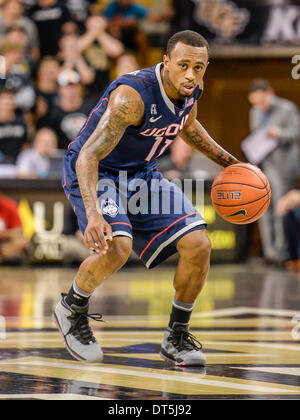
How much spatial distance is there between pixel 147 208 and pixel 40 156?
640cm

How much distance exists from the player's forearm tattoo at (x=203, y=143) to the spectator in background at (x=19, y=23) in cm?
787

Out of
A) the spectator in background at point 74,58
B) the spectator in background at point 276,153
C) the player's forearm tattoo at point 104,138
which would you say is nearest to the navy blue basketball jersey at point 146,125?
the player's forearm tattoo at point 104,138

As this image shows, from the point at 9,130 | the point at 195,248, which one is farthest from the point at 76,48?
the point at 195,248

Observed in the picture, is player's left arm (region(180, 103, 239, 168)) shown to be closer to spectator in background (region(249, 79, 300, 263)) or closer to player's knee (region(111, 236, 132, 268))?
player's knee (region(111, 236, 132, 268))

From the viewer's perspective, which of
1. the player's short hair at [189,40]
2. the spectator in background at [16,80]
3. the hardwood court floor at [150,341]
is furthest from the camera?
the spectator in background at [16,80]

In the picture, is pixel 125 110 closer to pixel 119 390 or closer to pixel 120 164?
pixel 120 164

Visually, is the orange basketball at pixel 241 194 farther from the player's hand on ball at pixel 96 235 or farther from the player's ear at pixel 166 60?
the player's hand on ball at pixel 96 235

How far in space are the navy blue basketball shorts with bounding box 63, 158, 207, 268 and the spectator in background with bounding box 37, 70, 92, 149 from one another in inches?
272

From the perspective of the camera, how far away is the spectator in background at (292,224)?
35.6ft

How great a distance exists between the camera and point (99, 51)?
1272 centimetres

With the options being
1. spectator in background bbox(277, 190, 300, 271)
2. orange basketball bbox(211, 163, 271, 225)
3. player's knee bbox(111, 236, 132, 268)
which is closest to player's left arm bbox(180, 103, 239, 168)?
orange basketball bbox(211, 163, 271, 225)

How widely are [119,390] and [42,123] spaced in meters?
8.40

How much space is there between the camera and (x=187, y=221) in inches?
191
